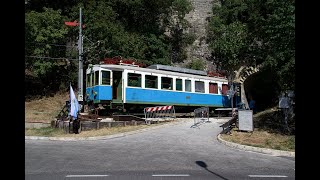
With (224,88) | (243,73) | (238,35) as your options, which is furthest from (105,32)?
(243,73)

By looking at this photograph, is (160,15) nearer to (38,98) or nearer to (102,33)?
(102,33)

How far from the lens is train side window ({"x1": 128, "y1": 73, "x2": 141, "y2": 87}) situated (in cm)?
2067

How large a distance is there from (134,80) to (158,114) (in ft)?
8.19

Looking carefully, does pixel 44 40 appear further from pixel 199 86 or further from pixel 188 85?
pixel 199 86

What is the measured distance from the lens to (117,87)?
2100 cm

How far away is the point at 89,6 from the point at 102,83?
12990mm

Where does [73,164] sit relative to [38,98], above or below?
below

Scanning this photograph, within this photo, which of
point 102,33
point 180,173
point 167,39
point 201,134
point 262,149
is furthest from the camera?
point 167,39

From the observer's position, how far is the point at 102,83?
2042 cm

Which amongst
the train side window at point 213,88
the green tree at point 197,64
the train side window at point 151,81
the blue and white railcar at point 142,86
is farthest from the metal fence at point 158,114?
the green tree at point 197,64

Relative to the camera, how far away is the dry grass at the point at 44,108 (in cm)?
2334

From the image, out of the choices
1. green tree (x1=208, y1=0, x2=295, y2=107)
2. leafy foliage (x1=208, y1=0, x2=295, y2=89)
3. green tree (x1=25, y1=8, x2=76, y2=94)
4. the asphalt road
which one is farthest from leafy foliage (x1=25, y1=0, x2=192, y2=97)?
the asphalt road

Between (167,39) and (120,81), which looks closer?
(120,81)
